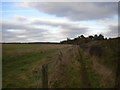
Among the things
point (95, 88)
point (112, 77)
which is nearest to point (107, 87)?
point (95, 88)

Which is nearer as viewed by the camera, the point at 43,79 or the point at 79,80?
the point at 43,79

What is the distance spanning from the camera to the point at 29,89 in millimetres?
13031

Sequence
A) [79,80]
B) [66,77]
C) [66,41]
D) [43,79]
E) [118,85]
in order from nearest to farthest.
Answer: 1. [43,79]
2. [118,85]
3. [79,80]
4. [66,77]
5. [66,41]

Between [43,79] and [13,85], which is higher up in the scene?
[43,79]

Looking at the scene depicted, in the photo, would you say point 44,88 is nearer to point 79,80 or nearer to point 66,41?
point 79,80

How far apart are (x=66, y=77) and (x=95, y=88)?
312 centimetres

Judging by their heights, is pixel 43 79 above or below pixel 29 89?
above

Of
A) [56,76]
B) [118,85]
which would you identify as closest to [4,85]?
[56,76]

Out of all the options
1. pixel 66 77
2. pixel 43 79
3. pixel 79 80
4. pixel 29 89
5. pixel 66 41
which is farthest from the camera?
pixel 66 41

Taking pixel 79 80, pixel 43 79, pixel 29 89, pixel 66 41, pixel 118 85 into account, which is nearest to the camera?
pixel 43 79

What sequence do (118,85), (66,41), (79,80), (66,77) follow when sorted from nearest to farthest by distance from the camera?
1. (118,85)
2. (79,80)
3. (66,77)
4. (66,41)

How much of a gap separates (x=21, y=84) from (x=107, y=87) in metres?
5.47

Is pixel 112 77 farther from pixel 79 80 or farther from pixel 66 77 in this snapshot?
pixel 66 77

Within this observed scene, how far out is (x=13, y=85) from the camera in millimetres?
14555
